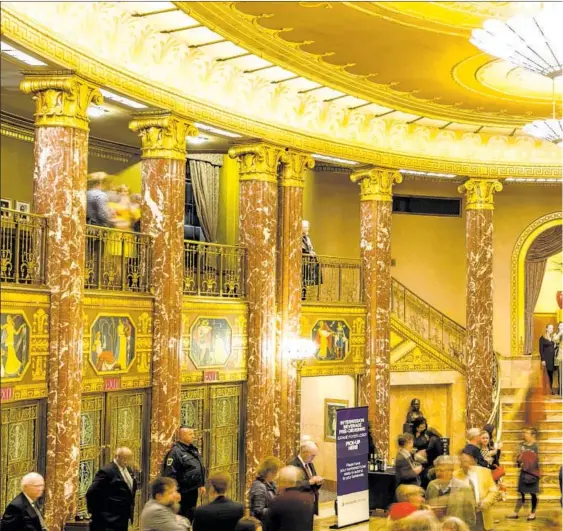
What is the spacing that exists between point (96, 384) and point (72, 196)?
8.27ft

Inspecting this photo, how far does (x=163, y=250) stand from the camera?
14062 millimetres

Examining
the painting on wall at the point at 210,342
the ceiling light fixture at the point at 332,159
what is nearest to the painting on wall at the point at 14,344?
the painting on wall at the point at 210,342

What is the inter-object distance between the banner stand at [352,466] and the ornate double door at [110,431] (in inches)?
104

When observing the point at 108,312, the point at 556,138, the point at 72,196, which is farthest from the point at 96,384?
the point at 556,138

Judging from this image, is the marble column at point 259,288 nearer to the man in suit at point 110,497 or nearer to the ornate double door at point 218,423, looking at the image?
the ornate double door at point 218,423

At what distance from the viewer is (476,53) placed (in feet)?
47.2

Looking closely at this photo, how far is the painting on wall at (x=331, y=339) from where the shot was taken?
18.1 meters

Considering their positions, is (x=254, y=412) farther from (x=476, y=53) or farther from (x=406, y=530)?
(x=406, y=530)

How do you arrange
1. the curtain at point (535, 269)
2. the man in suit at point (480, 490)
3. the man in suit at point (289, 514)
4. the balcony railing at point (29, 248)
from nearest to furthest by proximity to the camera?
the man in suit at point (289, 514)
the man in suit at point (480, 490)
the balcony railing at point (29, 248)
the curtain at point (535, 269)

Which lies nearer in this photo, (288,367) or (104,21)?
(104,21)

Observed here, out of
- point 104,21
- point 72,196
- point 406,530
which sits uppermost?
point 104,21

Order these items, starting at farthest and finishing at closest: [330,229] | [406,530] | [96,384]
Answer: [330,229]
[96,384]
[406,530]

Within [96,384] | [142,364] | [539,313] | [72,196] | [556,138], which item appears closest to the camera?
[72,196]

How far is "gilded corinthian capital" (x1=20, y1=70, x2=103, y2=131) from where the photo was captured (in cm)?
1172
